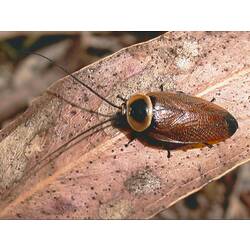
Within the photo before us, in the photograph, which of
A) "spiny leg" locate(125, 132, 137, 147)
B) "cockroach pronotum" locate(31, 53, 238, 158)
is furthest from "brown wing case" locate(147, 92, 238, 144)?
"spiny leg" locate(125, 132, 137, 147)

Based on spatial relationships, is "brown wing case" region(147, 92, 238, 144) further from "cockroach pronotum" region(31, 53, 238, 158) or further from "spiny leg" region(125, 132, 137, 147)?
"spiny leg" region(125, 132, 137, 147)

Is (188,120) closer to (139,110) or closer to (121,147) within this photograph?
(139,110)

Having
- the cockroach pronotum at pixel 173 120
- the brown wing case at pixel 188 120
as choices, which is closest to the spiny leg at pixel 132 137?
the cockroach pronotum at pixel 173 120

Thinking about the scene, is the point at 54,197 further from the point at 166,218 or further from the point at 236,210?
the point at 236,210

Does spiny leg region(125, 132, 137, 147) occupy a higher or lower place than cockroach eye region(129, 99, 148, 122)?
lower

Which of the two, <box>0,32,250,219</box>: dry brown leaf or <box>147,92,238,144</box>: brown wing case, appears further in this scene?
<box>147,92,238,144</box>: brown wing case

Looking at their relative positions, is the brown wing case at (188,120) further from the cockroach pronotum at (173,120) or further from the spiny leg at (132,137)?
the spiny leg at (132,137)
